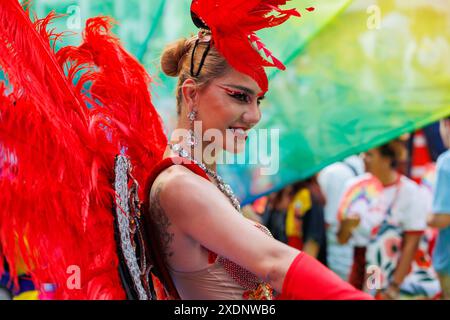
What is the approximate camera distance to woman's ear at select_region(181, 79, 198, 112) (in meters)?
2.05

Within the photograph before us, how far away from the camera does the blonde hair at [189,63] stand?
202 cm

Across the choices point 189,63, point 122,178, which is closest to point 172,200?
point 122,178

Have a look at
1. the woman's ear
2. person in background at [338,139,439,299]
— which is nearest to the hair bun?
the woman's ear

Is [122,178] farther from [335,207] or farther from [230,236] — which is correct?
[335,207]

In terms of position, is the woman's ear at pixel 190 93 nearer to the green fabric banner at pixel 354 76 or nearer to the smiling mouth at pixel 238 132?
the smiling mouth at pixel 238 132

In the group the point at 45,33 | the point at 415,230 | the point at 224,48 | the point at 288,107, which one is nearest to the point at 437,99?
the point at 288,107

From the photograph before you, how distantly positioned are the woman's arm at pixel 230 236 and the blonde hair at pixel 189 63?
30 centimetres

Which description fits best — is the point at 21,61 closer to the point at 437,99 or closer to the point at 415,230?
the point at 437,99

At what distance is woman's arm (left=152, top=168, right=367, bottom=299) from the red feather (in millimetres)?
199

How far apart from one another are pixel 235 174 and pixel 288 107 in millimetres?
417

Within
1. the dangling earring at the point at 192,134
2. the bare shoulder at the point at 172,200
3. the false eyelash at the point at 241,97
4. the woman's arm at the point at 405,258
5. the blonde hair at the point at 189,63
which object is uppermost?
the blonde hair at the point at 189,63

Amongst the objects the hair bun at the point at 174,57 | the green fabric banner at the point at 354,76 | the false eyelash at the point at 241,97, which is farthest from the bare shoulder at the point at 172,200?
the green fabric banner at the point at 354,76

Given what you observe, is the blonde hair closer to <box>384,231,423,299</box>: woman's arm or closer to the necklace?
the necklace
